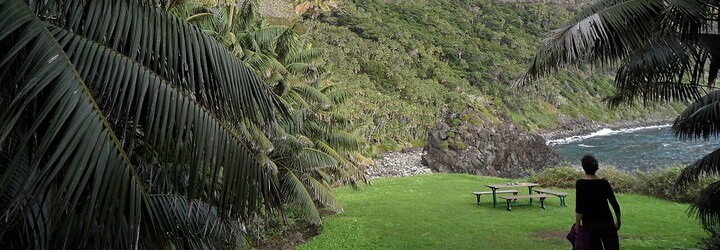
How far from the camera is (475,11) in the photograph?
110 meters

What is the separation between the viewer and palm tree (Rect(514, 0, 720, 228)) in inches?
189

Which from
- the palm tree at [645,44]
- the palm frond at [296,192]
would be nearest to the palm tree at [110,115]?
the palm tree at [645,44]

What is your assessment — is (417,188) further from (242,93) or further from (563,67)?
(242,93)

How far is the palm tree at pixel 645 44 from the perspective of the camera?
4797 millimetres

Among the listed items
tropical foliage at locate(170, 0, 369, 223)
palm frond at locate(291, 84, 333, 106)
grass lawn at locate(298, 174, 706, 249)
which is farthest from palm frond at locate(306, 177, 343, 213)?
palm frond at locate(291, 84, 333, 106)

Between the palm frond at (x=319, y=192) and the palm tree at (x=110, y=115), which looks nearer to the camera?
the palm tree at (x=110, y=115)

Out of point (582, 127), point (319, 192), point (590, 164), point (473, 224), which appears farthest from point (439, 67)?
point (590, 164)

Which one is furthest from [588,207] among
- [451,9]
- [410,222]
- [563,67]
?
[451,9]

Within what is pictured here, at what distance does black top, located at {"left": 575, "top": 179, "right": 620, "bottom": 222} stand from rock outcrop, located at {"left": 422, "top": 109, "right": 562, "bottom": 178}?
28178 mm

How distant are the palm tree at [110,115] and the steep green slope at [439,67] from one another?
113ft

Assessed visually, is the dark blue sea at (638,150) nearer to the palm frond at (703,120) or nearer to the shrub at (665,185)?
the shrub at (665,185)

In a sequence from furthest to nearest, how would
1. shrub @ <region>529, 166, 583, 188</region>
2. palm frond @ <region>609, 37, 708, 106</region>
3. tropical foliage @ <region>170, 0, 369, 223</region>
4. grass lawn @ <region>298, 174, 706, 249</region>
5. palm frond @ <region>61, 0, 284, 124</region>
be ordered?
shrub @ <region>529, 166, 583, 188</region> < tropical foliage @ <region>170, 0, 369, 223</region> < grass lawn @ <region>298, 174, 706, 249</region> < palm frond @ <region>609, 37, 708, 106</region> < palm frond @ <region>61, 0, 284, 124</region>

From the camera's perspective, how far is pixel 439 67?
2881 inches

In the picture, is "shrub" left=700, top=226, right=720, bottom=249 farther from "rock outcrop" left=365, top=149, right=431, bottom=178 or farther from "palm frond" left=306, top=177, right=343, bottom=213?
"rock outcrop" left=365, top=149, right=431, bottom=178
